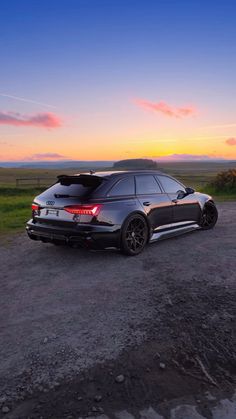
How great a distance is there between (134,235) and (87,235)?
1071mm

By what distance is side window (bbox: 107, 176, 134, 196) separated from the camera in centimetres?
663

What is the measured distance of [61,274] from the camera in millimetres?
5828

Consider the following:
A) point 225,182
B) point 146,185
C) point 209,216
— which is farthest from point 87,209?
point 225,182

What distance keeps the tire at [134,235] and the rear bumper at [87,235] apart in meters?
0.16

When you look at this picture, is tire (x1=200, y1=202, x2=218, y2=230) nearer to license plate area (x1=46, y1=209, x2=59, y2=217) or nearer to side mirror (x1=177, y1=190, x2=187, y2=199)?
side mirror (x1=177, y1=190, x2=187, y2=199)

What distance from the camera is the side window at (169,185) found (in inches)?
311

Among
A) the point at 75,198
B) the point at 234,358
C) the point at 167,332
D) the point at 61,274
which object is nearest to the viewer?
the point at 234,358

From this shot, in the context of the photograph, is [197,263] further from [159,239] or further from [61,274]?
[61,274]

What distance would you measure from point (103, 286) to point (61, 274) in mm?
943

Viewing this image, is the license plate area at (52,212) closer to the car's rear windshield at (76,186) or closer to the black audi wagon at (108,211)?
the black audi wagon at (108,211)

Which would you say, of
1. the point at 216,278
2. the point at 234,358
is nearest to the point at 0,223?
the point at 216,278

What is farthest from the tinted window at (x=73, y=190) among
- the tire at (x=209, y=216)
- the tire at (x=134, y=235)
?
the tire at (x=209, y=216)

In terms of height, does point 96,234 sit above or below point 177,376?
above

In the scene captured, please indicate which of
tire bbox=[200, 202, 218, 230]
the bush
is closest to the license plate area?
tire bbox=[200, 202, 218, 230]
